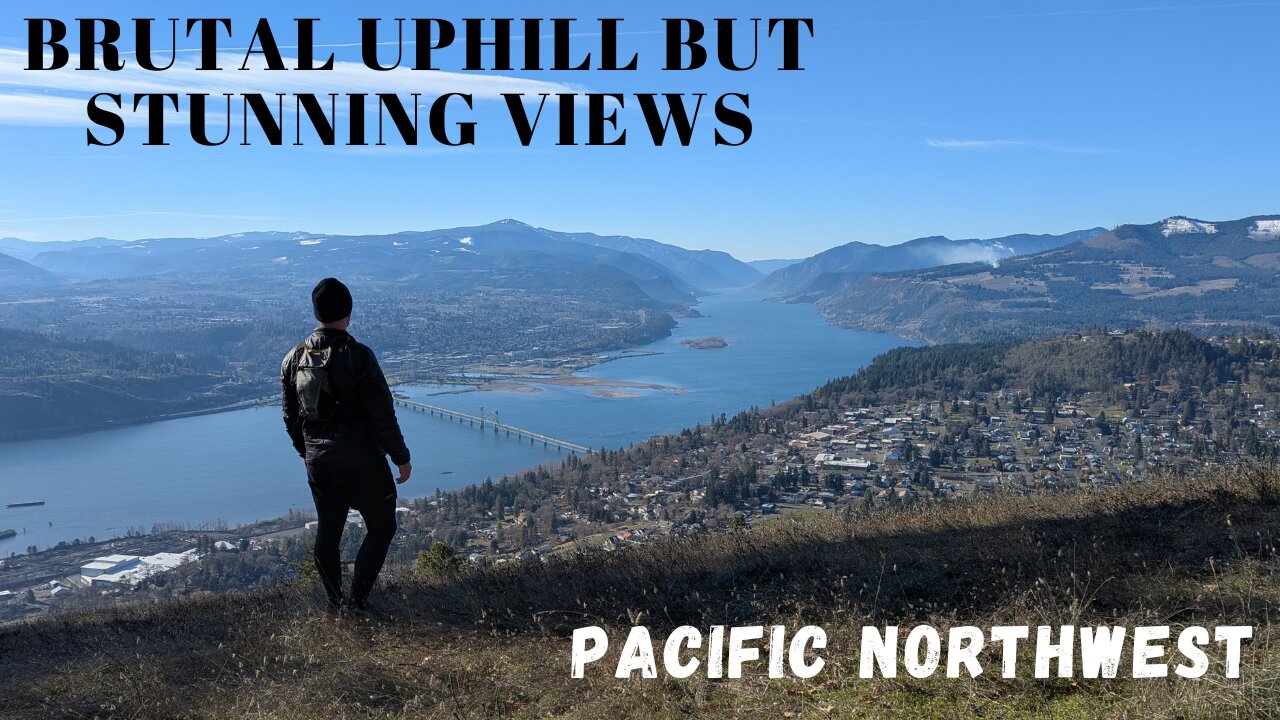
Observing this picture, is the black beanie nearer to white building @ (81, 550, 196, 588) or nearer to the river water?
white building @ (81, 550, 196, 588)

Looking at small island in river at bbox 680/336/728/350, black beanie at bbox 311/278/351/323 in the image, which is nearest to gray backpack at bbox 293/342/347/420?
black beanie at bbox 311/278/351/323

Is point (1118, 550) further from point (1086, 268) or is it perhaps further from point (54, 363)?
point (1086, 268)

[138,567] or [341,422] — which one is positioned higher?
[341,422]

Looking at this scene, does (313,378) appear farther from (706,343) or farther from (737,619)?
(706,343)

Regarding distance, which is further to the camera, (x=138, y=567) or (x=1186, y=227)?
(x=1186, y=227)

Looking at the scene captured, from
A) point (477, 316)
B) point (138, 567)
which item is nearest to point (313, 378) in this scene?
point (138, 567)

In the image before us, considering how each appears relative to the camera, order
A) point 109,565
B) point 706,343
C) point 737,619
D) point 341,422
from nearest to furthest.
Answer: point 737,619, point 341,422, point 109,565, point 706,343

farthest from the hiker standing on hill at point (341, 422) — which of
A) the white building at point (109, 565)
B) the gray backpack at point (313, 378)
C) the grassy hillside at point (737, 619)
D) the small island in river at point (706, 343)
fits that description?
the small island in river at point (706, 343)

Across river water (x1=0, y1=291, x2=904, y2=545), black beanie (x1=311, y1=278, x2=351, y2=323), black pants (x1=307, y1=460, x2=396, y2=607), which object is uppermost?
black beanie (x1=311, y1=278, x2=351, y2=323)
